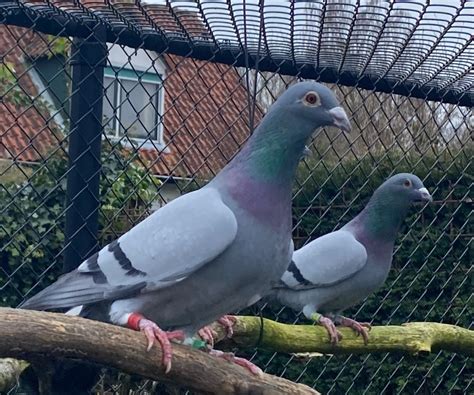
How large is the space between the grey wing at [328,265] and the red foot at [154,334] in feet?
5.54

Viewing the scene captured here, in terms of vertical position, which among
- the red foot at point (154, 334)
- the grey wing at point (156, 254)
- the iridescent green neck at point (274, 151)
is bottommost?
the red foot at point (154, 334)

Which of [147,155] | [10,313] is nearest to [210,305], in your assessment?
[10,313]

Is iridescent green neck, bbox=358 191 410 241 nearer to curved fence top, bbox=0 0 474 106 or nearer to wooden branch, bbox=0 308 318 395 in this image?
curved fence top, bbox=0 0 474 106

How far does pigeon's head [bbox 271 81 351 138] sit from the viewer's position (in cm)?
246

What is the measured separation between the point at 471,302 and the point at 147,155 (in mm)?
5404

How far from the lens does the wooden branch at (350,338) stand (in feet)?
10.1

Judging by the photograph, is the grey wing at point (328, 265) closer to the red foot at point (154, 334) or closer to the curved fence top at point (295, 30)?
the curved fence top at point (295, 30)

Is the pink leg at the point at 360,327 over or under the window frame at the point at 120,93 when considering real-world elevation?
under

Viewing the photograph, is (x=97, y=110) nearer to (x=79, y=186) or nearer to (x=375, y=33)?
(x=79, y=186)

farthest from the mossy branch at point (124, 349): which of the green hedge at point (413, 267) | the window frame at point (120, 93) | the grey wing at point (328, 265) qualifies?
the green hedge at point (413, 267)

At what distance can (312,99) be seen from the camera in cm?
247

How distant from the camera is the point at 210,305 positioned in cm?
240

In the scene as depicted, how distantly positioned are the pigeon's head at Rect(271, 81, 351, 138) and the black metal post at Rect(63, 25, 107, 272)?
108cm

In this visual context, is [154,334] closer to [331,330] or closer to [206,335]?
[206,335]
